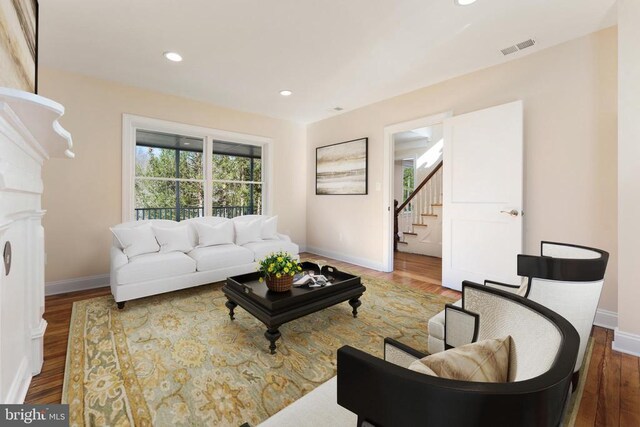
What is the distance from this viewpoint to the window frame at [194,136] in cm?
362

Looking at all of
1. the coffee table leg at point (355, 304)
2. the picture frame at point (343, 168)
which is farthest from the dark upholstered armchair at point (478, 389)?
the picture frame at point (343, 168)

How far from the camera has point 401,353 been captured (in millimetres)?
990

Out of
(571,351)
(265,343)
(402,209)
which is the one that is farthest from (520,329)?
(402,209)

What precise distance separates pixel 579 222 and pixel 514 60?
1.74 m

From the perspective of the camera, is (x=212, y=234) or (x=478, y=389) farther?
(x=212, y=234)

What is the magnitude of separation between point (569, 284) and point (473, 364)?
2.89 ft

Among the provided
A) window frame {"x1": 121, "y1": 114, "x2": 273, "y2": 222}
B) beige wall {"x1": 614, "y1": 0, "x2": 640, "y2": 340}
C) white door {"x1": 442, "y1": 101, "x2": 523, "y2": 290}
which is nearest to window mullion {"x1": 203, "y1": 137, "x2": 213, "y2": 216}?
window frame {"x1": 121, "y1": 114, "x2": 273, "y2": 222}

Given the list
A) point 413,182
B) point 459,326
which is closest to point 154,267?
point 459,326

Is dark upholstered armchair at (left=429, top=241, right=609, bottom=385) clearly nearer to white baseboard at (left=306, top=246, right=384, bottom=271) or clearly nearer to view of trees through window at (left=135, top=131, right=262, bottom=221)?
white baseboard at (left=306, top=246, right=384, bottom=271)

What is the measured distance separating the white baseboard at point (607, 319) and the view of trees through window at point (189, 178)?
4.53 meters

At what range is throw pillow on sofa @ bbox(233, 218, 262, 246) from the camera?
385 centimetres

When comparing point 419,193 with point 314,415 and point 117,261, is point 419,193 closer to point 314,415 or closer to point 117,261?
point 117,261

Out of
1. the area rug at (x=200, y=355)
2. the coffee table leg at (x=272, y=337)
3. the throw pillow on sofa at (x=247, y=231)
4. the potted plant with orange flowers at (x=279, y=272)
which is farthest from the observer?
the throw pillow on sofa at (x=247, y=231)

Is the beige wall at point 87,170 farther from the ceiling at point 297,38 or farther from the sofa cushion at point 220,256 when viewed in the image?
the sofa cushion at point 220,256
